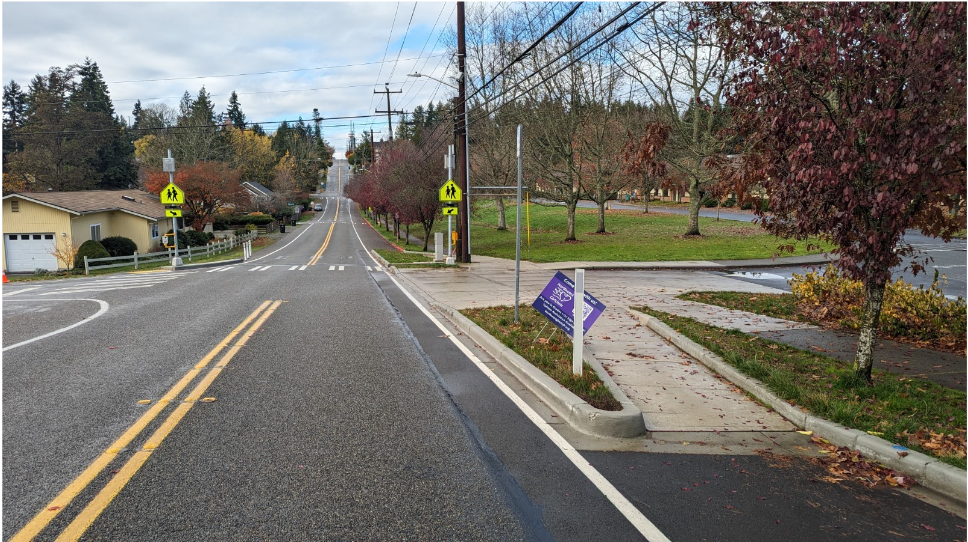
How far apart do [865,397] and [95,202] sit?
41.5m

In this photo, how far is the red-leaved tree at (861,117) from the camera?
521 cm

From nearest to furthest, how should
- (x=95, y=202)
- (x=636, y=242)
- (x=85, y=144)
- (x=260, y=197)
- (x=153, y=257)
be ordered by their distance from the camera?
1. (x=636, y=242)
2. (x=153, y=257)
3. (x=95, y=202)
4. (x=85, y=144)
5. (x=260, y=197)

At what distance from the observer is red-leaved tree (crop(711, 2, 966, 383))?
5.21 metres

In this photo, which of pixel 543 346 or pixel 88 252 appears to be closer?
pixel 543 346

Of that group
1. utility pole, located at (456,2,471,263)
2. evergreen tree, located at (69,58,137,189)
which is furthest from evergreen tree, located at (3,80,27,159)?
utility pole, located at (456,2,471,263)

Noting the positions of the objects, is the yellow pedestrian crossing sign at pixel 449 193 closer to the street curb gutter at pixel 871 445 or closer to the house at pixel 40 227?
the street curb gutter at pixel 871 445

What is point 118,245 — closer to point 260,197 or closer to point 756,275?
point 756,275

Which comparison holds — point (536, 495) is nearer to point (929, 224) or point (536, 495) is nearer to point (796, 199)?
point (796, 199)

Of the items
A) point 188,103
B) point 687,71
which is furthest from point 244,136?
point 687,71

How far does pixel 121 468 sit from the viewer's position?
15.1ft

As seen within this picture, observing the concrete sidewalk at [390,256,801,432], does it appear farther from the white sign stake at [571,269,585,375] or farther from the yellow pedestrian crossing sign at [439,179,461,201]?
the yellow pedestrian crossing sign at [439,179,461,201]

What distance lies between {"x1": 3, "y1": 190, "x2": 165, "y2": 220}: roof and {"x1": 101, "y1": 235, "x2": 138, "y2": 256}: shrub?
70.6 inches

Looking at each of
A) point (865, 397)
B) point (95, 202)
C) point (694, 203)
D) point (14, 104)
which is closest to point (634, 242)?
point (694, 203)

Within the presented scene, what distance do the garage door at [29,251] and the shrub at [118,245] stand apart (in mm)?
2696
